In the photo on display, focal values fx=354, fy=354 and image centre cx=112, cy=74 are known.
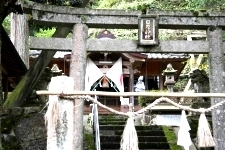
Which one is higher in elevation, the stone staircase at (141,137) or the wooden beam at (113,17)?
the wooden beam at (113,17)

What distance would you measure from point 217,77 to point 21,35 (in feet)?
17.4

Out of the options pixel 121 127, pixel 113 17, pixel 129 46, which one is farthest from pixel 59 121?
pixel 121 127

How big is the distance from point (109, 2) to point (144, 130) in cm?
1531

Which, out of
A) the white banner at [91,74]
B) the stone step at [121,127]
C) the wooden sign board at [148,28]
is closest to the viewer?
the wooden sign board at [148,28]

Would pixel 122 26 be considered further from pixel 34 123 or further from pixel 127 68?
pixel 127 68

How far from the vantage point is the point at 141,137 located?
28.7 feet

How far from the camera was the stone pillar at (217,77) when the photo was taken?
7598 mm

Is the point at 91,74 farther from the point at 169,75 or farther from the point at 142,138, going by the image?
the point at 142,138

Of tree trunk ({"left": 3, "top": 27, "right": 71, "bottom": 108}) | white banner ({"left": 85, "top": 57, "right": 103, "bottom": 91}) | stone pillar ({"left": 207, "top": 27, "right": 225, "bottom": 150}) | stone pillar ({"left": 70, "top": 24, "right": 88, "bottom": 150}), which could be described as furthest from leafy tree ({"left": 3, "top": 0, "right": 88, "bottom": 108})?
white banner ({"left": 85, "top": 57, "right": 103, "bottom": 91})

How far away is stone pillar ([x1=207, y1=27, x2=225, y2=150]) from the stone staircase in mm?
1219

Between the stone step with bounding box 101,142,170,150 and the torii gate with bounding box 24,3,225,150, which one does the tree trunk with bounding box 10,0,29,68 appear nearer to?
the torii gate with bounding box 24,3,225,150

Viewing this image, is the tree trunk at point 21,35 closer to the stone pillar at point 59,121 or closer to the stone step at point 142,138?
the stone step at point 142,138

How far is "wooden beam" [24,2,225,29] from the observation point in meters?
7.71

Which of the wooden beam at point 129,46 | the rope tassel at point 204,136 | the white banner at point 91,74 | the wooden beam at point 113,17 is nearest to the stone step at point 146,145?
the wooden beam at point 129,46
